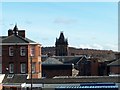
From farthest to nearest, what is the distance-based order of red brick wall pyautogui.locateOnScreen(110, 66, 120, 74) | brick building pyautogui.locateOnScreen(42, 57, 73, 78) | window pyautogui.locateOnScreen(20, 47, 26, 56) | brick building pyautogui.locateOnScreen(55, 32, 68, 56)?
1. brick building pyautogui.locateOnScreen(55, 32, 68, 56)
2. brick building pyautogui.locateOnScreen(42, 57, 73, 78)
3. red brick wall pyautogui.locateOnScreen(110, 66, 120, 74)
4. window pyautogui.locateOnScreen(20, 47, 26, 56)

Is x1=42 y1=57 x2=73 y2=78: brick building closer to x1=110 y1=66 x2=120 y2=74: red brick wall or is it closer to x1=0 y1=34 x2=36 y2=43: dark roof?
x1=110 y1=66 x2=120 y2=74: red brick wall

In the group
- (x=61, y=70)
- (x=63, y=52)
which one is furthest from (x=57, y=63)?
(x=63, y=52)

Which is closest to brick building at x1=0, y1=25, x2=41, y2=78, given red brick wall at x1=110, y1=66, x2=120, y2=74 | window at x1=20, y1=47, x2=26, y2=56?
window at x1=20, y1=47, x2=26, y2=56

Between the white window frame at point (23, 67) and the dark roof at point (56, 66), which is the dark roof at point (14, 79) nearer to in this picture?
the white window frame at point (23, 67)

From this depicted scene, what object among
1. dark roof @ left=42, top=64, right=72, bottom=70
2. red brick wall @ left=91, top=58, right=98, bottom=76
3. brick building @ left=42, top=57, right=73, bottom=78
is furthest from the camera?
red brick wall @ left=91, top=58, right=98, bottom=76

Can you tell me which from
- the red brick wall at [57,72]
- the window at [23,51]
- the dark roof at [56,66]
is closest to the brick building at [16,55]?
the window at [23,51]

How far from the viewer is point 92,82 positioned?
31109mm

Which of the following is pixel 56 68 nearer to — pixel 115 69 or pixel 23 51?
pixel 115 69

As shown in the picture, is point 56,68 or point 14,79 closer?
point 14,79

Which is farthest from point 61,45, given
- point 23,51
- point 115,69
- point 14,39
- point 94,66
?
point 23,51

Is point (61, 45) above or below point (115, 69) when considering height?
above

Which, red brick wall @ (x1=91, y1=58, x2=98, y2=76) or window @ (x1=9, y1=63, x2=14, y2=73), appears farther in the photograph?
red brick wall @ (x1=91, y1=58, x2=98, y2=76)

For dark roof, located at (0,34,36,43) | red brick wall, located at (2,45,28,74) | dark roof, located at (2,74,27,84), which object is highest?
dark roof, located at (0,34,36,43)

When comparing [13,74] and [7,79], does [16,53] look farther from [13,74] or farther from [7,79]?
[7,79]
